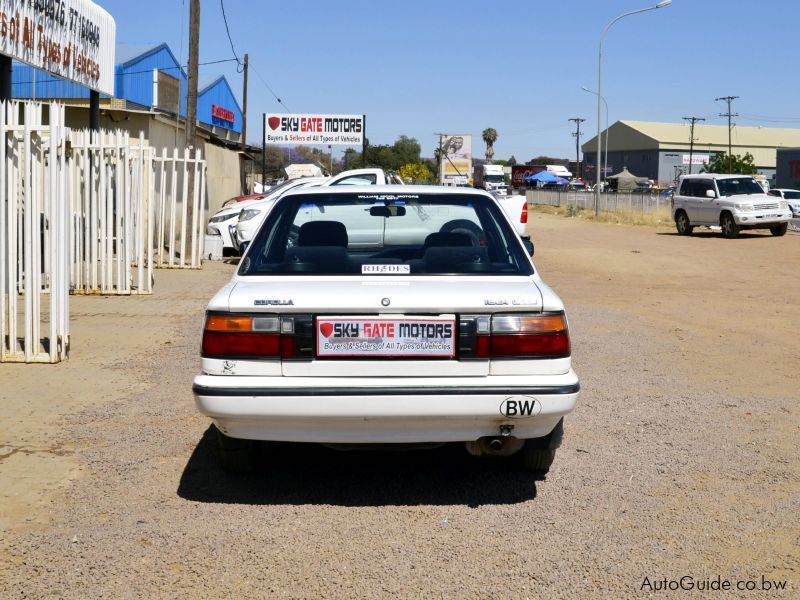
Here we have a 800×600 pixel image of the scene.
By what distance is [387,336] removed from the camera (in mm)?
4441

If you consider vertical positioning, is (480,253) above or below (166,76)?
below

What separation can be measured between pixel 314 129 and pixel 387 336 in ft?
130

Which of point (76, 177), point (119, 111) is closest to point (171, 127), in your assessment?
point (119, 111)

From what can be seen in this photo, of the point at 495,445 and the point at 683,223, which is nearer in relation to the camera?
the point at 495,445

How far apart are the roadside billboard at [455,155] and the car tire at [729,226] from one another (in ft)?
118

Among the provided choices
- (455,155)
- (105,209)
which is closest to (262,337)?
(105,209)

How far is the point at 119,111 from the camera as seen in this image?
20.8m

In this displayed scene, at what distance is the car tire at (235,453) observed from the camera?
4.94 m

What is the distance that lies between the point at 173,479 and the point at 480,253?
75.9 inches

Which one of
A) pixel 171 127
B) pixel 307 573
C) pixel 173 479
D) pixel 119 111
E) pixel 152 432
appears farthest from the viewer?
pixel 171 127

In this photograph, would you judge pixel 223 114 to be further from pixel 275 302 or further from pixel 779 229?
pixel 275 302

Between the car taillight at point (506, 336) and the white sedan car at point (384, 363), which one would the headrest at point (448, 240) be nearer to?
the white sedan car at point (384, 363)

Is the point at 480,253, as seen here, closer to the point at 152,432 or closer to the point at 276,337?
the point at 276,337

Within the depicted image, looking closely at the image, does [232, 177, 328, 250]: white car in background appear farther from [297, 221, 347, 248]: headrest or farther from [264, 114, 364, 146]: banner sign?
[264, 114, 364, 146]: banner sign
